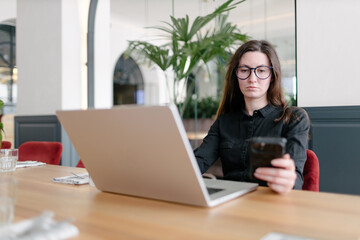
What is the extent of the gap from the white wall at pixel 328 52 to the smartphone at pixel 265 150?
67.7 inches

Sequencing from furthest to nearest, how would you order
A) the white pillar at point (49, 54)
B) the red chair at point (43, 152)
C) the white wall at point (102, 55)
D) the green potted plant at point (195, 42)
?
the white wall at point (102, 55) < the white pillar at point (49, 54) < the green potted plant at point (195, 42) < the red chair at point (43, 152)

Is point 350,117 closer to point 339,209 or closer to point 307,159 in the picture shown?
point 307,159

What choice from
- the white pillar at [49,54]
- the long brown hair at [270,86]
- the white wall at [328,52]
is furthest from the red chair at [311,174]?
the white pillar at [49,54]

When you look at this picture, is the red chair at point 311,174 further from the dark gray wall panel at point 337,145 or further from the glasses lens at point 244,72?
the dark gray wall panel at point 337,145

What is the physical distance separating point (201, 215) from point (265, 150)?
0.25 meters

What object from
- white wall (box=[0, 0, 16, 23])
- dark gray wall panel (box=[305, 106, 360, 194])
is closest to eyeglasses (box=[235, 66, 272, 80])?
dark gray wall panel (box=[305, 106, 360, 194])

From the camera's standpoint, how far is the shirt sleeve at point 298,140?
125 cm

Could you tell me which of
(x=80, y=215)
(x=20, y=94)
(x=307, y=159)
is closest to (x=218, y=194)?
(x=80, y=215)

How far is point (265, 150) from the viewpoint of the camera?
0.88 meters

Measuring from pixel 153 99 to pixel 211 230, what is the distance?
9.69 metres

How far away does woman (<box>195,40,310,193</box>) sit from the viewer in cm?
150

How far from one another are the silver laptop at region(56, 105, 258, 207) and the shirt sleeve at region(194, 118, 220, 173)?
0.50m

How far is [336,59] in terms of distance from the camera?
2338 millimetres

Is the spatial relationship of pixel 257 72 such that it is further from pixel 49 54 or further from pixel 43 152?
pixel 49 54
